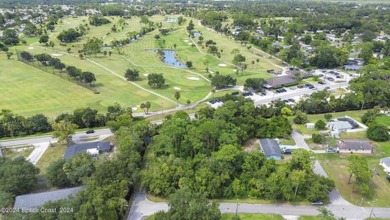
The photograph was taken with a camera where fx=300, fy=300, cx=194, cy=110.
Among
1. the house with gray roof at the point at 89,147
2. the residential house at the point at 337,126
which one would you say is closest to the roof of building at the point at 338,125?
the residential house at the point at 337,126

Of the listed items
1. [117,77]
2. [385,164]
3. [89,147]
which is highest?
[89,147]

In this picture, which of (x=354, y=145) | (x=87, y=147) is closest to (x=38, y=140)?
(x=87, y=147)

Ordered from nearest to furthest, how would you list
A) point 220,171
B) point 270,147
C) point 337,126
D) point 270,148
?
point 220,171, point 270,148, point 270,147, point 337,126

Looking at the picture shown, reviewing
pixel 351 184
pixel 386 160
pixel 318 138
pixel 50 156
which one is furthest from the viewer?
pixel 318 138

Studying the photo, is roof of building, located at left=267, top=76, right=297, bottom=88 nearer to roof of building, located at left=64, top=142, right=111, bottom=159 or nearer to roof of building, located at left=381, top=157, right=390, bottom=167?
roof of building, located at left=381, top=157, right=390, bottom=167

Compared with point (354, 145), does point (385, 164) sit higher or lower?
lower

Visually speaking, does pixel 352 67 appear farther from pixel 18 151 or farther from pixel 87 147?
pixel 18 151

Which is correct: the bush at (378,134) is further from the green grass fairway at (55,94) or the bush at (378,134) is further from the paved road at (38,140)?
the paved road at (38,140)

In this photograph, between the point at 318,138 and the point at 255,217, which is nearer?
the point at 255,217
